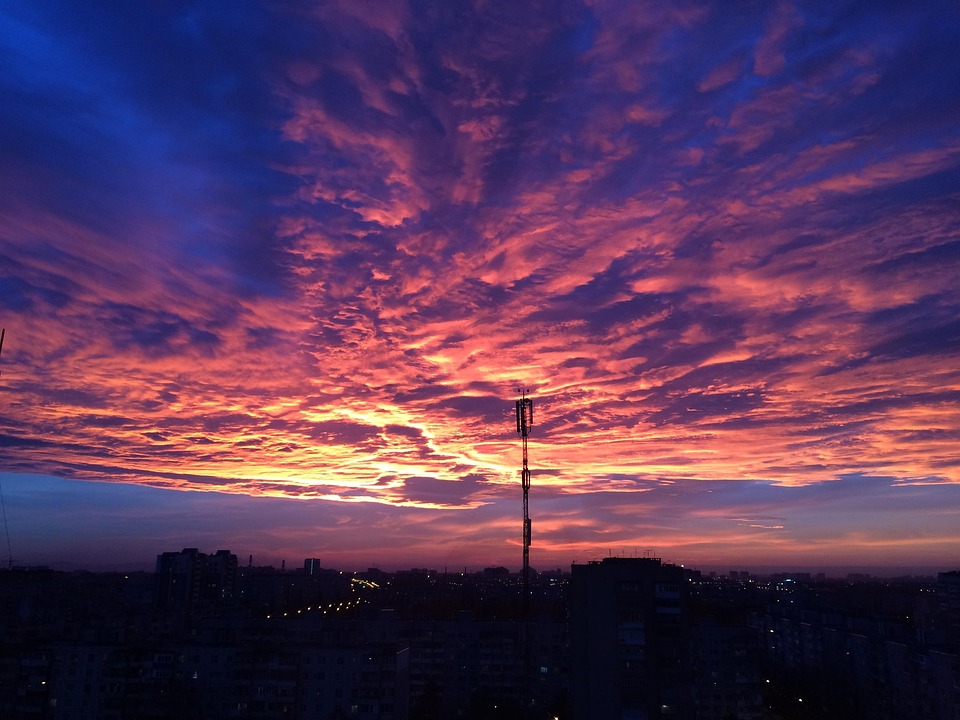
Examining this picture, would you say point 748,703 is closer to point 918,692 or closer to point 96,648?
point 918,692

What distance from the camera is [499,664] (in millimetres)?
36000

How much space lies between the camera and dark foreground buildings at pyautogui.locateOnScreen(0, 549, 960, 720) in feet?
75.7

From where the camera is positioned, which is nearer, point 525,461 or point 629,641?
point 629,641

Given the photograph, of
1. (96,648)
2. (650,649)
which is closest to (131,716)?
(96,648)

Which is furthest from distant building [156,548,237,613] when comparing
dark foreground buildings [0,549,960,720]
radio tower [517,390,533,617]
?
radio tower [517,390,533,617]

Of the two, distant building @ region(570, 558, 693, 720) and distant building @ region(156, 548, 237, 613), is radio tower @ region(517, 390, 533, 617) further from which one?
distant building @ region(156, 548, 237, 613)

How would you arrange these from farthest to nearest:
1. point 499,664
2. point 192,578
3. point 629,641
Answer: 1. point 192,578
2. point 499,664
3. point 629,641

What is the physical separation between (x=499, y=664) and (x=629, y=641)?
15.8 m

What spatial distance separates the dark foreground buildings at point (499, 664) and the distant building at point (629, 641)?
0.05 meters

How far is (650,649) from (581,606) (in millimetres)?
2832

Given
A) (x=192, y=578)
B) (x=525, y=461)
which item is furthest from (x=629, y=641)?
(x=192, y=578)

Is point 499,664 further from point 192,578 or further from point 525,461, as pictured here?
point 192,578

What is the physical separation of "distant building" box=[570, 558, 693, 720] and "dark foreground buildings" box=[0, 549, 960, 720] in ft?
0.15

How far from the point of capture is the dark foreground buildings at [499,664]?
909 inches
